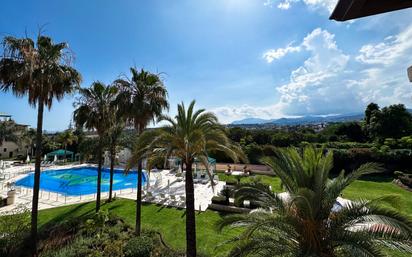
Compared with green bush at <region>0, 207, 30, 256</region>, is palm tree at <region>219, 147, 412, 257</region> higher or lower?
higher

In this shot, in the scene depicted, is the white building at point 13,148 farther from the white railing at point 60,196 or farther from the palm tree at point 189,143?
the palm tree at point 189,143

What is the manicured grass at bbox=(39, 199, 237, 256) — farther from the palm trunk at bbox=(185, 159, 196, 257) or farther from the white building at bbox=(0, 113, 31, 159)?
the white building at bbox=(0, 113, 31, 159)

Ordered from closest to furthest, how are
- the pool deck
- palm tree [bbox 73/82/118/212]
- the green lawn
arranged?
1. the green lawn
2. palm tree [bbox 73/82/118/212]
3. the pool deck

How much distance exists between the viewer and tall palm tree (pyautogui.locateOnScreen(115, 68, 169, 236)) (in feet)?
41.9

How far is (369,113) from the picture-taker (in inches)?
1622

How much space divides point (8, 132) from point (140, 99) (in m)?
50.8

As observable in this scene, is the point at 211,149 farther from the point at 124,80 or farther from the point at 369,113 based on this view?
the point at 369,113

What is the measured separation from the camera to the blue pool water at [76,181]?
25.6 meters

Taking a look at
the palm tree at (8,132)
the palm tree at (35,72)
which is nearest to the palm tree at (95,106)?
the palm tree at (35,72)

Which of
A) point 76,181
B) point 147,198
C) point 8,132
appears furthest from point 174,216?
point 8,132

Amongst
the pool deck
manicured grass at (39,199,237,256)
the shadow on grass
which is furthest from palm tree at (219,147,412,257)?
the shadow on grass

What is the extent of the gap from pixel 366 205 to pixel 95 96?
1590 centimetres

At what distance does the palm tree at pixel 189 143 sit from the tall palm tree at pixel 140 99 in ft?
8.75

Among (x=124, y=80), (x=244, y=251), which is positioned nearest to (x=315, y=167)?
(x=244, y=251)
